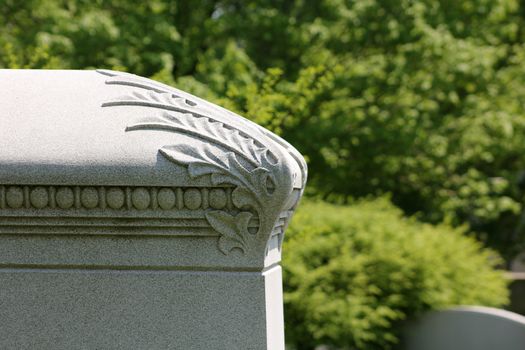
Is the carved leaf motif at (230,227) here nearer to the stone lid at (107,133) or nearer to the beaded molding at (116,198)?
the beaded molding at (116,198)

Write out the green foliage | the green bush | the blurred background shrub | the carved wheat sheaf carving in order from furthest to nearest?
the green foliage < the blurred background shrub < the green bush < the carved wheat sheaf carving

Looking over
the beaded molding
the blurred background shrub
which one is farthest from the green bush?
the beaded molding

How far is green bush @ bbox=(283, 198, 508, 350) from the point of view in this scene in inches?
316

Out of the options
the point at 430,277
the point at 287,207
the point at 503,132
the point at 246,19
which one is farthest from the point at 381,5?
the point at 287,207

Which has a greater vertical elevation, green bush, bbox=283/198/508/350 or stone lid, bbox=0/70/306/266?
stone lid, bbox=0/70/306/266

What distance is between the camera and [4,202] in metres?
3.14

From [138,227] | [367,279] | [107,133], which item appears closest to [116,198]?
[138,227]

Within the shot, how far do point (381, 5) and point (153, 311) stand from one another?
10.0 metres

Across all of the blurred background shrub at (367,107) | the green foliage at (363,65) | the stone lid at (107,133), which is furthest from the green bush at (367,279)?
the stone lid at (107,133)

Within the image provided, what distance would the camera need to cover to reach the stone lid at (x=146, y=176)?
3.05 metres

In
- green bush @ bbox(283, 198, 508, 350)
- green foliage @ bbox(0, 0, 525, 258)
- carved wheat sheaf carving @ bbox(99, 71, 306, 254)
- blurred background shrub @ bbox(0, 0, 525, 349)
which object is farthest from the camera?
green foliage @ bbox(0, 0, 525, 258)

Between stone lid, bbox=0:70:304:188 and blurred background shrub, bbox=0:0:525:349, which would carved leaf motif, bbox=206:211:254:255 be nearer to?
stone lid, bbox=0:70:304:188

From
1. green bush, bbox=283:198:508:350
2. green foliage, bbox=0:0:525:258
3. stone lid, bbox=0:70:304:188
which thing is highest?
green foliage, bbox=0:0:525:258

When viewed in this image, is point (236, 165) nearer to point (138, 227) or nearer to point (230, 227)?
point (230, 227)
